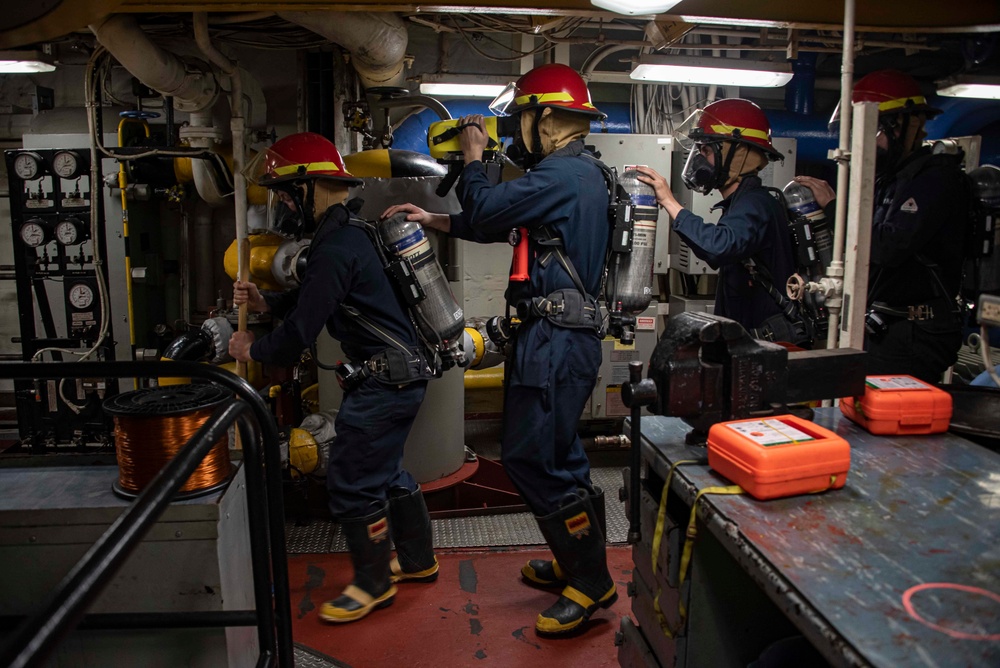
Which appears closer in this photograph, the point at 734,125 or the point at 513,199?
the point at 513,199

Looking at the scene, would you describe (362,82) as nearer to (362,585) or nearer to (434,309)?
(434,309)

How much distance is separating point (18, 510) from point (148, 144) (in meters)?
3.81

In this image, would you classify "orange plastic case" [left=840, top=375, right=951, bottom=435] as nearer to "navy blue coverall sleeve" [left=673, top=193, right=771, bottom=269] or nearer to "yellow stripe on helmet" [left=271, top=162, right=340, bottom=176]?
"navy blue coverall sleeve" [left=673, top=193, right=771, bottom=269]

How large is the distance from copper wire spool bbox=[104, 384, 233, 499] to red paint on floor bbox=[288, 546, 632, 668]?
1.38 metres

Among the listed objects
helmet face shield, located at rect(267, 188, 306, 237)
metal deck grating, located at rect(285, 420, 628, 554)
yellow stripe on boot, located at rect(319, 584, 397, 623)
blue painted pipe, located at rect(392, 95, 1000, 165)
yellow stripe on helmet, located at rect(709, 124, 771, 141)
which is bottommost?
metal deck grating, located at rect(285, 420, 628, 554)

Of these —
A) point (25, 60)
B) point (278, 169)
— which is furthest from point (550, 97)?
point (25, 60)

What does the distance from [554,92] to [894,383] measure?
183 cm

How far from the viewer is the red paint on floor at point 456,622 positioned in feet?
9.53

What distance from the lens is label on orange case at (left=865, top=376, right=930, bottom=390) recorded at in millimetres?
2044

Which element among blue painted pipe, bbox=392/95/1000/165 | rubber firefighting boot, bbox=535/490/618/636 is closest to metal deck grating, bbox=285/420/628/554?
rubber firefighting boot, bbox=535/490/618/636

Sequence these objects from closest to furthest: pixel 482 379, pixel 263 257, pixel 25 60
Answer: pixel 263 257
pixel 25 60
pixel 482 379

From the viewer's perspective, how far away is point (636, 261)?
3.33 metres

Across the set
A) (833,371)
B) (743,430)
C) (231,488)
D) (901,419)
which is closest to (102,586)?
(231,488)

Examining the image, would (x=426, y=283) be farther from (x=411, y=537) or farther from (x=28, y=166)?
(x=28, y=166)
